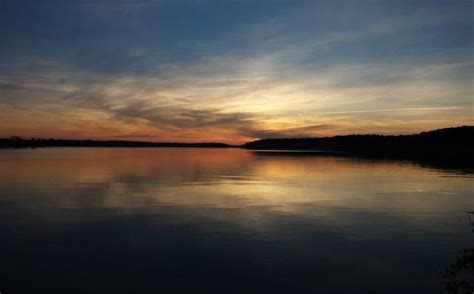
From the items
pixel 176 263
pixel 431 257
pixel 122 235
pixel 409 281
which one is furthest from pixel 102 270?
pixel 431 257

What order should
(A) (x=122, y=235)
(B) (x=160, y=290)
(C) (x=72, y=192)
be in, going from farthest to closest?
1. (C) (x=72, y=192)
2. (A) (x=122, y=235)
3. (B) (x=160, y=290)

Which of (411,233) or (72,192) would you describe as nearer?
(411,233)

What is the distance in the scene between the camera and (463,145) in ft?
599

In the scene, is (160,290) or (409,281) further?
(409,281)

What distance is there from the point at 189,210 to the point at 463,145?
632 ft

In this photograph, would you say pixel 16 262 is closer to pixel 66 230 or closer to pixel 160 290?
pixel 66 230

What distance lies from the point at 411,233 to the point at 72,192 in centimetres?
2880

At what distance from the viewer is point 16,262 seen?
15.1 metres

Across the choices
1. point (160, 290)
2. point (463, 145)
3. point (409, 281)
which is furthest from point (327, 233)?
point (463, 145)

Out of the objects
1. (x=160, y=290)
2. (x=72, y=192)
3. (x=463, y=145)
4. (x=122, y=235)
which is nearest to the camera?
(x=160, y=290)

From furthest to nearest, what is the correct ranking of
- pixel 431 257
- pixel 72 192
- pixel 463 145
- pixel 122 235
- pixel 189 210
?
pixel 463 145, pixel 72 192, pixel 189 210, pixel 122 235, pixel 431 257

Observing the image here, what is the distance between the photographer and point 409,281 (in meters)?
13.6

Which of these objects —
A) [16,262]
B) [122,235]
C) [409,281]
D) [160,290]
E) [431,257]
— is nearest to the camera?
[160,290]

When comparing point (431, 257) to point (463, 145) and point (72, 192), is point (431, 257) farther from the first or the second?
point (463, 145)
